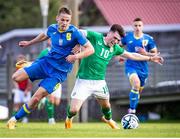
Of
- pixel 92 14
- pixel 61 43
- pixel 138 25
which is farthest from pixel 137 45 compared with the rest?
pixel 92 14

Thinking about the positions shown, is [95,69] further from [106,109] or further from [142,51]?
[142,51]

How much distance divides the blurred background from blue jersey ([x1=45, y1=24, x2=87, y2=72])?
1.67 meters

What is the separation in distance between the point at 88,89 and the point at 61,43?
3.55 feet

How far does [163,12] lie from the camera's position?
39344 mm

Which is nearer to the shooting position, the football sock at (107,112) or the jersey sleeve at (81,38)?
the jersey sleeve at (81,38)

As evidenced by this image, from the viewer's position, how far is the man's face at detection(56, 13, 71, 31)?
17.7m

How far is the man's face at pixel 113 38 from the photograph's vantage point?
712 inches

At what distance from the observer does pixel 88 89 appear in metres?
18.3

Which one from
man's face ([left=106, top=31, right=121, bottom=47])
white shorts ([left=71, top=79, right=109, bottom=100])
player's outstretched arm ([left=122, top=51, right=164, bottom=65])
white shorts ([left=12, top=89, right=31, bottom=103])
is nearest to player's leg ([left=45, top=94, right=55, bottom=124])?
white shorts ([left=12, top=89, right=31, bottom=103])

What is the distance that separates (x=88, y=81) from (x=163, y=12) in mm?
21415

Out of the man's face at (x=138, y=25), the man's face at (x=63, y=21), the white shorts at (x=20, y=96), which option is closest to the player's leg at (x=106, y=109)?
the man's face at (x=63, y=21)

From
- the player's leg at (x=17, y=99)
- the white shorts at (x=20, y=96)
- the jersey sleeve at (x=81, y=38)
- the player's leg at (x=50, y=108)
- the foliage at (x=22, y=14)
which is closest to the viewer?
the jersey sleeve at (x=81, y=38)

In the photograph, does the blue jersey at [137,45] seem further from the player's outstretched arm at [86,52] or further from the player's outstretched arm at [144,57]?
the player's outstretched arm at [86,52]

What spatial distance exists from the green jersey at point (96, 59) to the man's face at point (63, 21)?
63 cm
